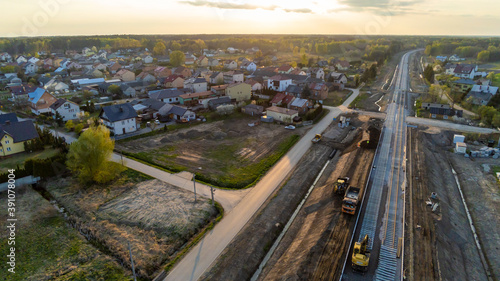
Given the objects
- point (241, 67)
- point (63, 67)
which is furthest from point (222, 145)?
point (63, 67)

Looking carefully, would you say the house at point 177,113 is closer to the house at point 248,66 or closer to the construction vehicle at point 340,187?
the construction vehicle at point 340,187

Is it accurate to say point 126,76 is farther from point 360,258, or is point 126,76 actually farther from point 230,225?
point 360,258

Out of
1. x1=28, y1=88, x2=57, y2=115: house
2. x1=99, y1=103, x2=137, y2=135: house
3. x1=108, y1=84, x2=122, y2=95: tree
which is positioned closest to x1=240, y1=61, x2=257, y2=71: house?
x1=108, y1=84, x2=122, y2=95: tree

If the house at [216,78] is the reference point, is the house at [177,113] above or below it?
below

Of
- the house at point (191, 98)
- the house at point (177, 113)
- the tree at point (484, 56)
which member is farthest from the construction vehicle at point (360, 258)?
the tree at point (484, 56)

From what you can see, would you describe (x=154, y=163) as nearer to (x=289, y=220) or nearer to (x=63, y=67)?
(x=289, y=220)

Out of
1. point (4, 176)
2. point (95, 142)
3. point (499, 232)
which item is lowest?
point (499, 232)

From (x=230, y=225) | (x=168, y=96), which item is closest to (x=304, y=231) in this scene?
(x=230, y=225)
